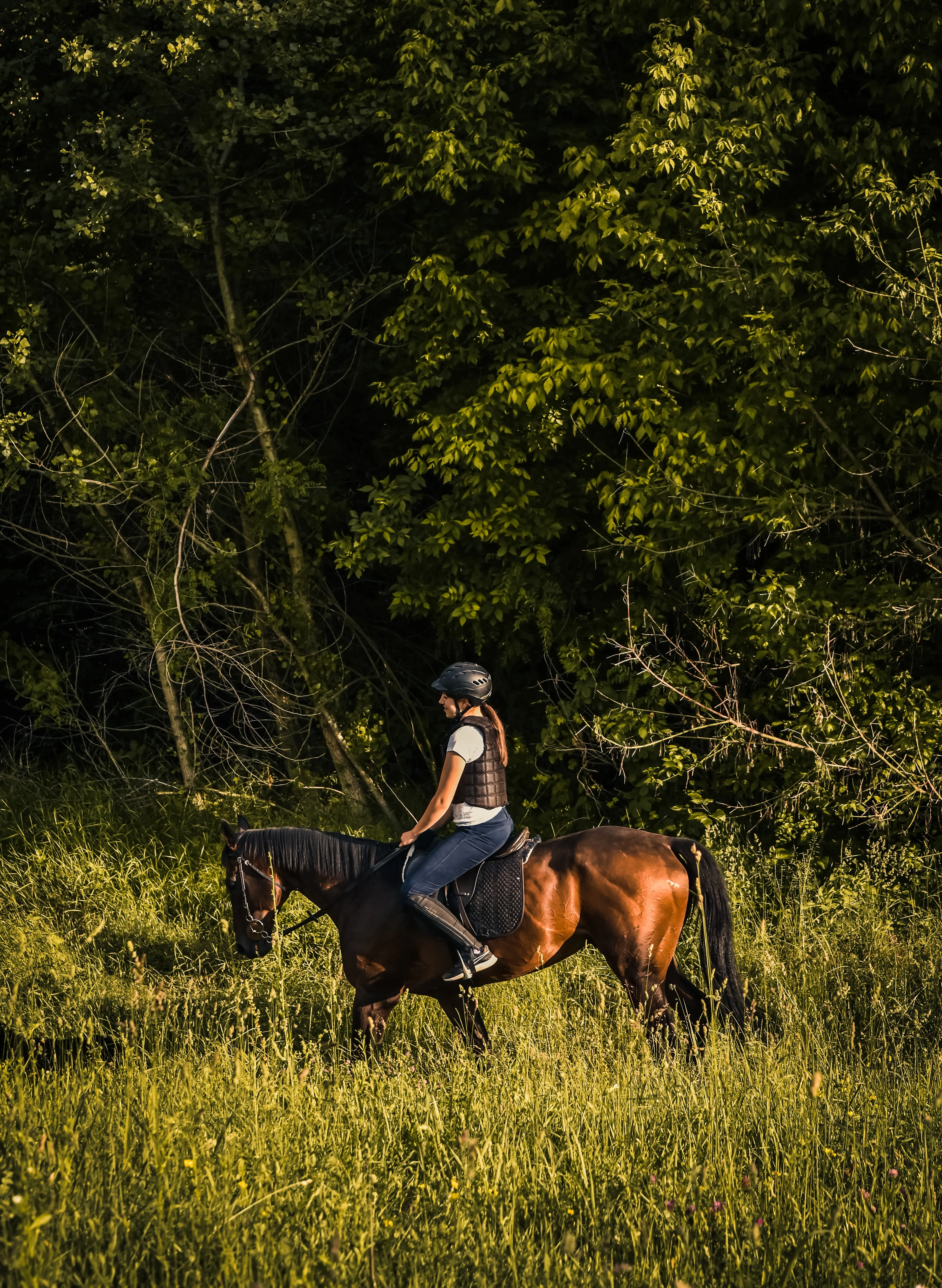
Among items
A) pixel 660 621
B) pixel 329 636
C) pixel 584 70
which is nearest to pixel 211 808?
pixel 329 636

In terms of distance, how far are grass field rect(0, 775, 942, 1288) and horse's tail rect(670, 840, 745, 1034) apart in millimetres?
331

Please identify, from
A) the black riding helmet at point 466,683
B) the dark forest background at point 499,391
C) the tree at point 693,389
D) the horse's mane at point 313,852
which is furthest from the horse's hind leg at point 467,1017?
the dark forest background at point 499,391

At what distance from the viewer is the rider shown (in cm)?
554

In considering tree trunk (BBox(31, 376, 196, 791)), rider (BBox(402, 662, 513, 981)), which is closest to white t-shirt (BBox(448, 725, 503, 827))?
rider (BBox(402, 662, 513, 981))

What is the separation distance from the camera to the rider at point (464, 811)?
18.2ft

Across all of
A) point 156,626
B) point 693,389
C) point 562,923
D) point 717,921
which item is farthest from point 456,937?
point 156,626

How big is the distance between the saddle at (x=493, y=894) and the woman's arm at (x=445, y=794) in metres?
0.33

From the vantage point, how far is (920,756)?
8.25m

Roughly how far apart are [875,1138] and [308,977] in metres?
3.91

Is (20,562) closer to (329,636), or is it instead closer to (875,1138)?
(329,636)

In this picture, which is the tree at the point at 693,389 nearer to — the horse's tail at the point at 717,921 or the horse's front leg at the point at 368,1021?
the horse's tail at the point at 717,921

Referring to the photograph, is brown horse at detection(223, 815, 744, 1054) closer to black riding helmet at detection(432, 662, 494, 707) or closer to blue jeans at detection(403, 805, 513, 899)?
blue jeans at detection(403, 805, 513, 899)

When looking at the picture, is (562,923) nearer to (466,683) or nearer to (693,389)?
(466,683)

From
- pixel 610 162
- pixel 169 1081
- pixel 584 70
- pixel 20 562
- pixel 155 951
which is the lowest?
pixel 155 951
